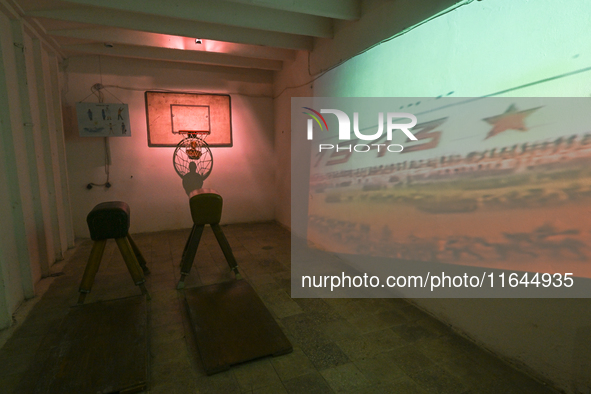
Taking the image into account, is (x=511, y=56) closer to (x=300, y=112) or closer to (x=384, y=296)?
(x=384, y=296)

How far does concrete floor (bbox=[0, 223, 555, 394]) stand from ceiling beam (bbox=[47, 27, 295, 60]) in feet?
9.04

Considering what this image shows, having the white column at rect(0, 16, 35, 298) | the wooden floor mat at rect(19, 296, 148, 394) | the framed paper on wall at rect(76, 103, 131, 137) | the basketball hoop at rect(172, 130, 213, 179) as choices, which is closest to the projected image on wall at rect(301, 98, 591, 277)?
the wooden floor mat at rect(19, 296, 148, 394)

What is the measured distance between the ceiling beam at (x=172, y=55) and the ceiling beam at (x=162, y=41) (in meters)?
0.38

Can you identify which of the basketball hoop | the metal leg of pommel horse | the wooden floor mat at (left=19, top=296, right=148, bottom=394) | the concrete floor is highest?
the basketball hoop

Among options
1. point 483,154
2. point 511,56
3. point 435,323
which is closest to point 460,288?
point 435,323

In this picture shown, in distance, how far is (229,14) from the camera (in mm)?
3156

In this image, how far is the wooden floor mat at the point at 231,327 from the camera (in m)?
1.99

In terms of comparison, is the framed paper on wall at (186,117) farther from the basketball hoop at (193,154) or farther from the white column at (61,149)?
the white column at (61,149)

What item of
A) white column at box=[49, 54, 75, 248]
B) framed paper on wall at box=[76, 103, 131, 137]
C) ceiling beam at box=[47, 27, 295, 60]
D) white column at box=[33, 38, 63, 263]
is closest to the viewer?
white column at box=[33, 38, 63, 263]

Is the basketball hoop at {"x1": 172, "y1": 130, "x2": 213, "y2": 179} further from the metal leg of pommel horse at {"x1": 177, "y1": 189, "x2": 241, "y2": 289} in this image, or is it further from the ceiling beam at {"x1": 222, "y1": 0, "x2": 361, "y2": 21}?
the ceiling beam at {"x1": 222, "y1": 0, "x2": 361, "y2": 21}

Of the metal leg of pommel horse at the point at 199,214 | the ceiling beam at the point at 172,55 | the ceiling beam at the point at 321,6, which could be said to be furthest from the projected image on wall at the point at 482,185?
the ceiling beam at the point at 172,55

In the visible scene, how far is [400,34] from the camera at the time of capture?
2.61 metres

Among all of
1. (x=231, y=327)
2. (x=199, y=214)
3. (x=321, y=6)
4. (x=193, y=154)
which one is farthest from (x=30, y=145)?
(x=321, y=6)

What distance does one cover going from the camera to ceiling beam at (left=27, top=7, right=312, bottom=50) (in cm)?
311
